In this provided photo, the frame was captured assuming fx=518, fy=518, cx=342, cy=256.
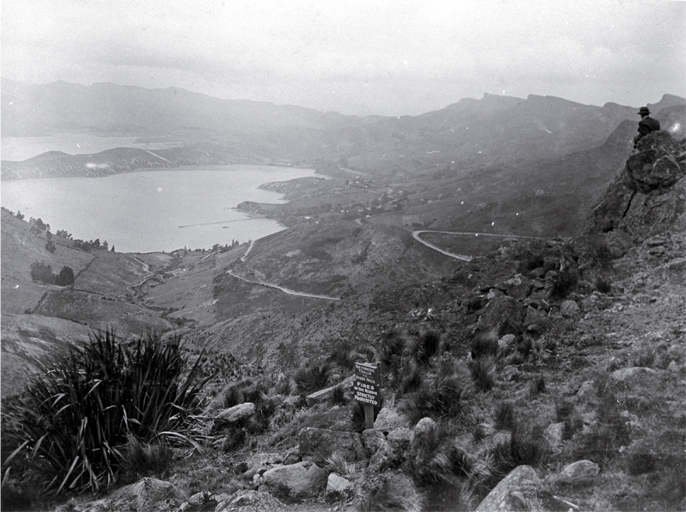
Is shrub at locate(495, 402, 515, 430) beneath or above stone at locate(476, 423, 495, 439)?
above

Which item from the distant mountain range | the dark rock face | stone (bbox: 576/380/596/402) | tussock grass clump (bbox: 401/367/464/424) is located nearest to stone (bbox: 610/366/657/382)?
stone (bbox: 576/380/596/402)

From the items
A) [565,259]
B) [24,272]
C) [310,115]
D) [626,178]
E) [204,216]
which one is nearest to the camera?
[24,272]

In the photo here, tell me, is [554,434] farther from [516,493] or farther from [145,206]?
[145,206]

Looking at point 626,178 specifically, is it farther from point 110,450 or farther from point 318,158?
point 318,158

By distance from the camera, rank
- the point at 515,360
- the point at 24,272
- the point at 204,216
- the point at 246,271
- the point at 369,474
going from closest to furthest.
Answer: the point at 369,474, the point at 515,360, the point at 24,272, the point at 204,216, the point at 246,271

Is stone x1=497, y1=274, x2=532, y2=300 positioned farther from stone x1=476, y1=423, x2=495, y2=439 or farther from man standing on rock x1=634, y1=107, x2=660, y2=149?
man standing on rock x1=634, y1=107, x2=660, y2=149

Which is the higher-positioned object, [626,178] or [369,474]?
[626,178]

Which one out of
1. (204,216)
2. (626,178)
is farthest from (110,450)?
(626,178)

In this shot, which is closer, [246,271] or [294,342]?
[294,342]
